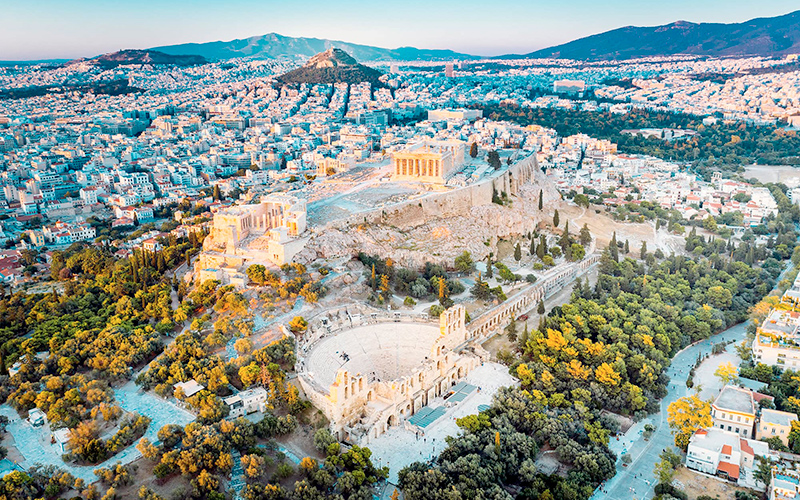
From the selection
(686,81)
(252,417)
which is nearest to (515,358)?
(252,417)

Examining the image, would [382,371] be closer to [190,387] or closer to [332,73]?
[190,387]

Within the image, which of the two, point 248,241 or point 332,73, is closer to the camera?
point 248,241

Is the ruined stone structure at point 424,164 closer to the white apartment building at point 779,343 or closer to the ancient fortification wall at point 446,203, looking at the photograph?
the ancient fortification wall at point 446,203

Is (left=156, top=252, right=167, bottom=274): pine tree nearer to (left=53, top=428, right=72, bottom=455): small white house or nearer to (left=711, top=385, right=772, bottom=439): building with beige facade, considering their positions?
(left=53, top=428, right=72, bottom=455): small white house

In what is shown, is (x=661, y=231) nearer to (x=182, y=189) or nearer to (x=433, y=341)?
(x=433, y=341)

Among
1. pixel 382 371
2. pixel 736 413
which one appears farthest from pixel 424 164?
pixel 736 413

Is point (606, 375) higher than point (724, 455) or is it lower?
higher

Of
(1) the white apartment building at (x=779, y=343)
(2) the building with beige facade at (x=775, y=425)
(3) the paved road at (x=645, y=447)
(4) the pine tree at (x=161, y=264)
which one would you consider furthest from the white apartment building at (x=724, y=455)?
(4) the pine tree at (x=161, y=264)
